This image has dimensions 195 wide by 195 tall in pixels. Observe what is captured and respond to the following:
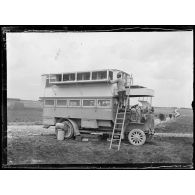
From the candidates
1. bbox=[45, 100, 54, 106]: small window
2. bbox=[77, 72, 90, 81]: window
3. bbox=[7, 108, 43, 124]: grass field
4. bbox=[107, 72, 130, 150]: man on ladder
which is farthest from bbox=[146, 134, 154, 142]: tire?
bbox=[7, 108, 43, 124]: grass field

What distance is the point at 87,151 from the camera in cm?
634

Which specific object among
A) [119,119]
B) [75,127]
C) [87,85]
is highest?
[87,85]

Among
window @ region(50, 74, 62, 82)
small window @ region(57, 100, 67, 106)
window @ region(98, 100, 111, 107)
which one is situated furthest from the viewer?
small window @ region(57, 100, 67, 106)

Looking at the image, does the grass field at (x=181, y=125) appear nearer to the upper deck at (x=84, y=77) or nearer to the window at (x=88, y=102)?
the upper deck at (x=84, y=77)

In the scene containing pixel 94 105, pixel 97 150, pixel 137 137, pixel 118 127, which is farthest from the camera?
pixel 94 105

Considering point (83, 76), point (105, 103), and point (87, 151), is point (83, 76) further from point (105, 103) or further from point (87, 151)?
point (87, 151)

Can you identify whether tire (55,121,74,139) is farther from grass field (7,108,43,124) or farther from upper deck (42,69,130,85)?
upper deck (42,69,130,85)

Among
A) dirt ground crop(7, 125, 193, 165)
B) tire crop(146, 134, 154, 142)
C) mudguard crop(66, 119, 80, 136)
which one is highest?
mudguard crop(66, 119, 80, 136)

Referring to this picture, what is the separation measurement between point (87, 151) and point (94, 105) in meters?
0.97

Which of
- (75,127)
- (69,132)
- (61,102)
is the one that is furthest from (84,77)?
(69,132)

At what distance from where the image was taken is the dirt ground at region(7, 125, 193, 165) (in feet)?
20.4

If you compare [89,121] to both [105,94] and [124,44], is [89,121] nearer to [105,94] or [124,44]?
[105,94]

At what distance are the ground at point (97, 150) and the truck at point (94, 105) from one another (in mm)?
245

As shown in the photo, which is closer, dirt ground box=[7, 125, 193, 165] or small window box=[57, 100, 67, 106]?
dirt ground box=[7, 125, 193, 165]
